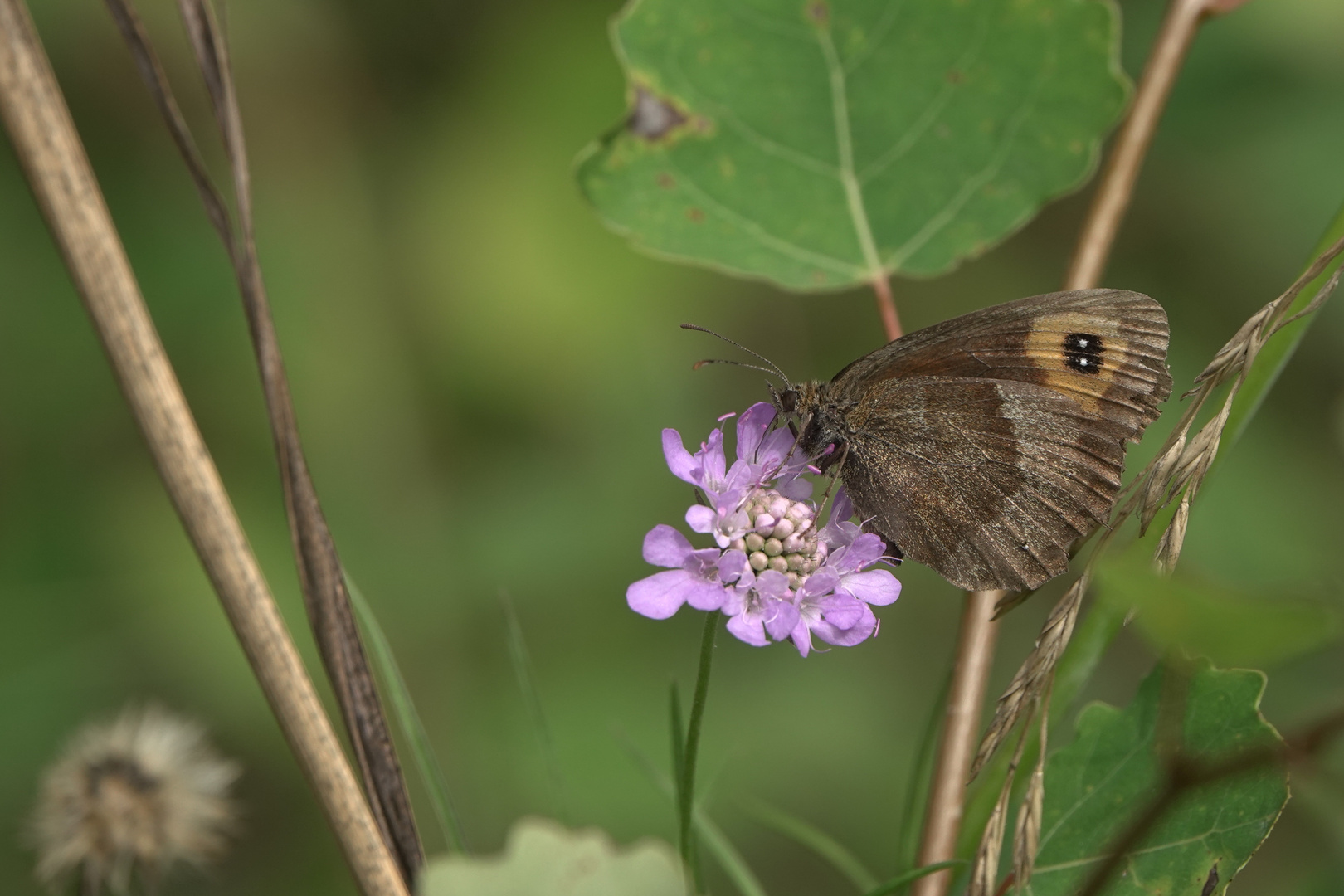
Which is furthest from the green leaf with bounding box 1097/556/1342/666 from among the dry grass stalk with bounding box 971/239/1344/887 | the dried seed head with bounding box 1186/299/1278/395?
the dried seed head with bounding box 1186/299/1278/395

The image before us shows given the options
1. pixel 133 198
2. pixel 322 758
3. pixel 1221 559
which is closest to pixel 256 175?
pixel 133 198

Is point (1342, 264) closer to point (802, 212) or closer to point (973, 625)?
point (973, 625)

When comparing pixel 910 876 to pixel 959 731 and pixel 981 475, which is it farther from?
pixel 981 475

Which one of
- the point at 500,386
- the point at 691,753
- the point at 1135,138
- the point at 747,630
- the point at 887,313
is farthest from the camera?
the point at 500,386

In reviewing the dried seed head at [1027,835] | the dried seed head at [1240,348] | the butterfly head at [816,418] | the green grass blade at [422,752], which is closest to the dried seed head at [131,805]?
the green grass blade at [422,752]

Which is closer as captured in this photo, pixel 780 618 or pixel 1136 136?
pixel 780 618

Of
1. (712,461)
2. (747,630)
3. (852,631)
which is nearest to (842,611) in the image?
(852,631)

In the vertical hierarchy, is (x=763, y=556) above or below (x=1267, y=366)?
below
